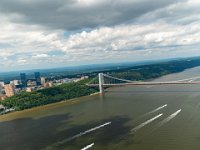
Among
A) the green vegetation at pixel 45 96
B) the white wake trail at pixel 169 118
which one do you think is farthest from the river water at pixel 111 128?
the green vegetation at pixel 45 96

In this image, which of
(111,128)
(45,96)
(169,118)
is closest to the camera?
(111,128)

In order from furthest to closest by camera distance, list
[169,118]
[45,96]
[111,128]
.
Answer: [45,96]
[169,118]
[111,128]

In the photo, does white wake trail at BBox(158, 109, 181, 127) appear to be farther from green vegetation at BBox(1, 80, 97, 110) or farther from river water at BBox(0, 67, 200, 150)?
green vegetation at BBox(1, 80, 97, 110)

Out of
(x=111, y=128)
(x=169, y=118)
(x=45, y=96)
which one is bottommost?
(x=111, y=128)

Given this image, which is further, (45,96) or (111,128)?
(45,96)

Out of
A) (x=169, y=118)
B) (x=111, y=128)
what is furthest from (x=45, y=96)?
(x=169, y=118)

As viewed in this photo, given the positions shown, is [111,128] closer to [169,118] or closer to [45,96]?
[169,118]

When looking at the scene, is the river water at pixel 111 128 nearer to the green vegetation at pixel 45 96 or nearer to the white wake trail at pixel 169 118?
the white wake trail at pixel 169 118
